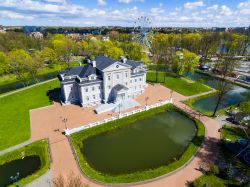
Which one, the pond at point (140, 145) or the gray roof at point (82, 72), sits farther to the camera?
the gray roof at point (82, 72)

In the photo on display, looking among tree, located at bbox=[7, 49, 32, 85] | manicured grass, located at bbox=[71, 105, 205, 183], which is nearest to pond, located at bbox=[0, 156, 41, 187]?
manicured grass, located at bbox=[71, 105, 205, 183]

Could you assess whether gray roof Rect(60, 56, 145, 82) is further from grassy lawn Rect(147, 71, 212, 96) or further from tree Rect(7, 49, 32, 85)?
tree Rect(7, 49, 32, 85)

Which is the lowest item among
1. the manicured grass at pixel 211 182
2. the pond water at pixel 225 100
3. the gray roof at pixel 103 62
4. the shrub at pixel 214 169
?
the manicured grass at pixel 211 182

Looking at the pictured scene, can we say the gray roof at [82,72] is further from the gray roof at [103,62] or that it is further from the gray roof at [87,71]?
the gray roof at [103,62]

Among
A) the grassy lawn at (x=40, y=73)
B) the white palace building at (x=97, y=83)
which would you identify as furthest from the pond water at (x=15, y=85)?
the white palace building at (x=97, y=83)

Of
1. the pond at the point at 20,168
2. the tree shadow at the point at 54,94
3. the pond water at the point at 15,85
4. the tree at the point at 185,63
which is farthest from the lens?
the tree at the point at 185,63
